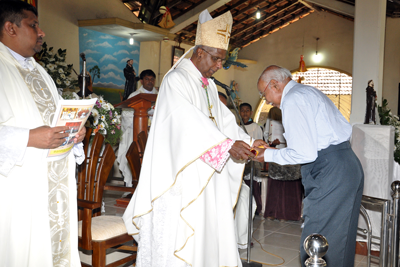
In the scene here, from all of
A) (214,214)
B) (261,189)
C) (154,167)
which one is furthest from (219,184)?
(261,189)

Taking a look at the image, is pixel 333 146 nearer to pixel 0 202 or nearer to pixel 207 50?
pixel 207 50

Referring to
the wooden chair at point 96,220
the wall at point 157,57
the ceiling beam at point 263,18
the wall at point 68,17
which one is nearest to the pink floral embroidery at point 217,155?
the wooden chair at point 96,220

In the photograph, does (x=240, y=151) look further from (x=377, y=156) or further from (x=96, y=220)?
(x=377, y=156)

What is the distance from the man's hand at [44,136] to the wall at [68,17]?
686 centimetres

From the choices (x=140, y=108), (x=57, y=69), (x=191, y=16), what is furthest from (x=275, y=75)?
(x=191, y=16)

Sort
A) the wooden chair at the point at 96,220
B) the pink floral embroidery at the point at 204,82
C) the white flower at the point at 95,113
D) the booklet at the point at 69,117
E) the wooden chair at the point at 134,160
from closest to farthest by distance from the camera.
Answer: the booklet at the point at 69,117, the wooden chair at the point at 96,220, the pink floral embroidery at the point at 204,82, the wooden chair at the point at 134,160, the white flower at the point at 95,113

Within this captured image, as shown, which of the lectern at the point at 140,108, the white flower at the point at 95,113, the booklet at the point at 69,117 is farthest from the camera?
the lectern at the point at 140,108

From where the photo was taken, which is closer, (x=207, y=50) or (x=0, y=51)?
(x=0, y=51)

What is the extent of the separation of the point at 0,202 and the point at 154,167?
3.11 feet

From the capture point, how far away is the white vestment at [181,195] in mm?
2500

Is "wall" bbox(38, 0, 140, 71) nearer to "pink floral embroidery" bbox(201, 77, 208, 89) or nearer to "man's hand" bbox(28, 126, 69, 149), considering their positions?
"pink floral embroidery" bbox(201, 77, 208, 89)

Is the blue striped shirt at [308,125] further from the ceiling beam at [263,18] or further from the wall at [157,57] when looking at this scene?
the ceiling beam at [263,18]

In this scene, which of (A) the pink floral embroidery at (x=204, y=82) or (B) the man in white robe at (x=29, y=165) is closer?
(B) the man in white robe at (x=29, y=165)

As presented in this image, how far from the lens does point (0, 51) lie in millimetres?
2059
